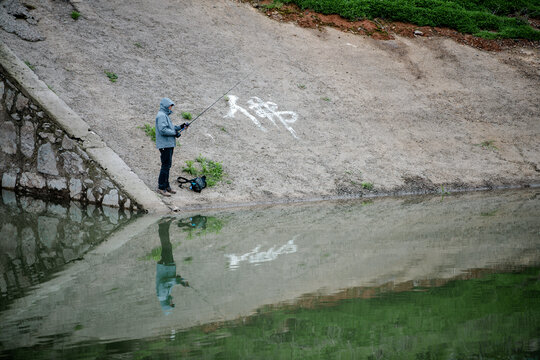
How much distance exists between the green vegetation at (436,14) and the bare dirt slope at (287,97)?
1.89 meters

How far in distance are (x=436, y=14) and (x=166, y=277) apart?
71.7 ft

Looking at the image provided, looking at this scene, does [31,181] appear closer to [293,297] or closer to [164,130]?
[164,130]

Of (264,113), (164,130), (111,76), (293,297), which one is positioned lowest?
(264,113)

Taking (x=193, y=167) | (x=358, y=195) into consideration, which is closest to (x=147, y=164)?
(x=193, y=167)

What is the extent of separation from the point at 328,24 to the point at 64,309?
19598 millimetres

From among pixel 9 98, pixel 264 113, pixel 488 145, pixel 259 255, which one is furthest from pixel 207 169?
pixel 488 145

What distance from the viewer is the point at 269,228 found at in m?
9.11

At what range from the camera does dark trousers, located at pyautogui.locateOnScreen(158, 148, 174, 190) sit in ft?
37.4

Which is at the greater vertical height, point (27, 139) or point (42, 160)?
point (27, 139)

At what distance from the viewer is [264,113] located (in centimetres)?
1584

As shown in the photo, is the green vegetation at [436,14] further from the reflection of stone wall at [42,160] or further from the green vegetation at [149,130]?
the reflection of stone wall at [42,160]

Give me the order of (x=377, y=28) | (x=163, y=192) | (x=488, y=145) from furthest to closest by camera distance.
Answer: (x=377, y=28)
(x=488, y=145)
(x=163, y=192)

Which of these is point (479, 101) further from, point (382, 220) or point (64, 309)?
point (64, 309)

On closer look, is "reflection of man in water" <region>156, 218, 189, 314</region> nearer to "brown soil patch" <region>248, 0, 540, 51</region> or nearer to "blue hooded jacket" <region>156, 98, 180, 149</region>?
"blue hooded jacket" <region>156, 98, 180, 149</region>
